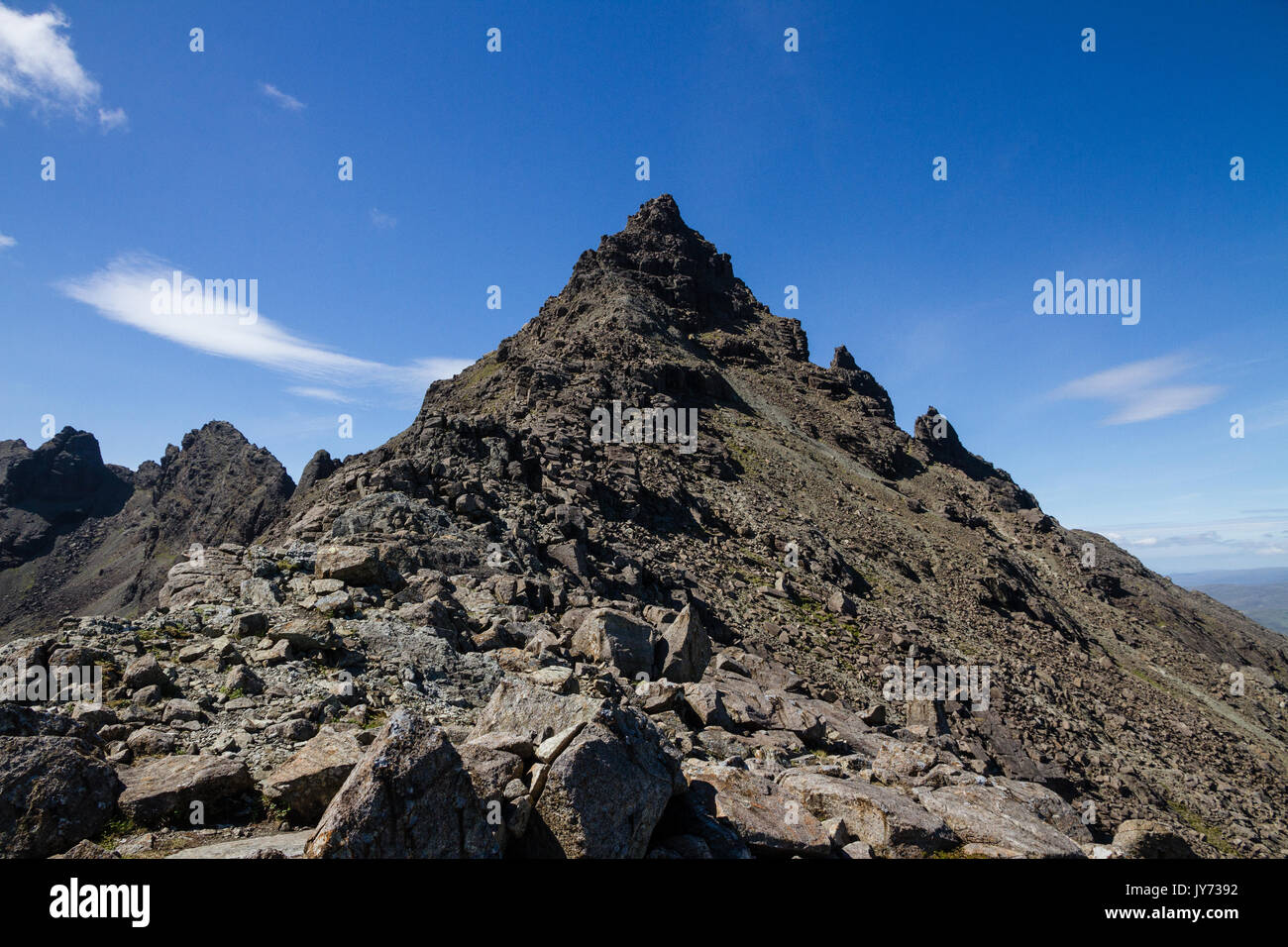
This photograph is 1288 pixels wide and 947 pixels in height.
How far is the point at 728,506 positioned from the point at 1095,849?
3815 centimetres

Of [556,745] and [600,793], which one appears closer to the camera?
[600,793]

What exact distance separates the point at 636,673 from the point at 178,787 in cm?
1188

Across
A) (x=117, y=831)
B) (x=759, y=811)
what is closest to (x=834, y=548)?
(x=759, y=811)

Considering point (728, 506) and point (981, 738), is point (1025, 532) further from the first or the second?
point (981, 738)

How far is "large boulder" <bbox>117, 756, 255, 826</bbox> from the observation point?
280 inches

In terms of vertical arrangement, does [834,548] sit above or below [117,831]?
above

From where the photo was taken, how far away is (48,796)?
21.4 ft

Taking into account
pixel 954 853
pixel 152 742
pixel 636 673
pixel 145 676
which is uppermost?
pixel 145 676

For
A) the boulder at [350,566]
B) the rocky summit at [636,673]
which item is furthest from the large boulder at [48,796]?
the boulder at [350,566]

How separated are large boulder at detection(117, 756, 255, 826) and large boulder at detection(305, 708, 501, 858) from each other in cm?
256

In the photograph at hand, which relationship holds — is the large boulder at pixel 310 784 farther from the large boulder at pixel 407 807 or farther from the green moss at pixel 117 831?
the large boulder at pixel 407 807

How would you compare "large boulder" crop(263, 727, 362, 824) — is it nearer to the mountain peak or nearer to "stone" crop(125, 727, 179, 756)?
"stone" crop(125, 727, 179, 756)

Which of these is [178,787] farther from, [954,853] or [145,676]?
[954,853]

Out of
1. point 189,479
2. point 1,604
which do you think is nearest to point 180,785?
point 189,479
